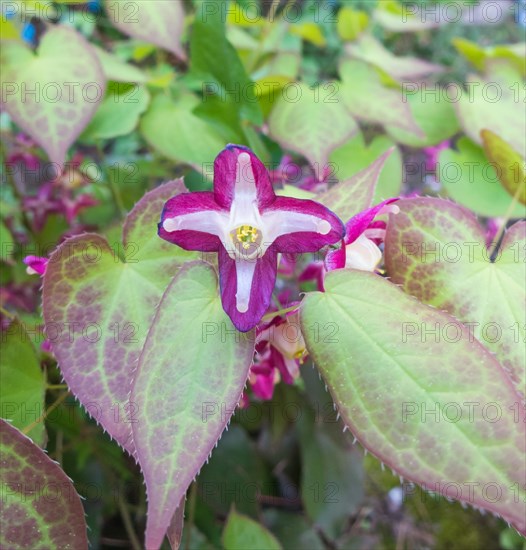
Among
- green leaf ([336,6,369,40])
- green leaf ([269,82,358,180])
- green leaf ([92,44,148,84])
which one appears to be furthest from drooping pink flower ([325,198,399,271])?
green leaf ([336,6,369,40])

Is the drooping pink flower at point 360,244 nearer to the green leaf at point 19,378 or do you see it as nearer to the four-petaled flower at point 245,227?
the four-petaled flower at point 245,227

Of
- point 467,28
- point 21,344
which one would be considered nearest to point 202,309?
point 21,344

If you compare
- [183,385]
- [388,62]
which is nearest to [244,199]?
[183,385]

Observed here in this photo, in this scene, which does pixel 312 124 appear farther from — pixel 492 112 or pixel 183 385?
pixel 183 385

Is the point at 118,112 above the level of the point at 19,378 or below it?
above

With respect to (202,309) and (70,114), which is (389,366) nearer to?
(202,309)

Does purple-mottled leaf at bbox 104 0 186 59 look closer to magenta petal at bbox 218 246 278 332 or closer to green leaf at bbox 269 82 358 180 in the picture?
green leaf at bbox 269 82 358 180
